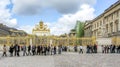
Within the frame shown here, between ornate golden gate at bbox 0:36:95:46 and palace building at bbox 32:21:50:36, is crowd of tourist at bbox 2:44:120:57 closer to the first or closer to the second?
ornate golden gate at bbox 0:36:95:46

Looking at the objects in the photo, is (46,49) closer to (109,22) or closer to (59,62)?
(59,62)

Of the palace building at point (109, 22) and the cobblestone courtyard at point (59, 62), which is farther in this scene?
the palace building at point (109, 22)

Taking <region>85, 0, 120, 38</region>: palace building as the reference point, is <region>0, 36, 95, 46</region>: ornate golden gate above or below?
below

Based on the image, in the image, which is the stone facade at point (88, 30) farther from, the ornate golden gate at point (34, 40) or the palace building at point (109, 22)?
the ornate golden gate at point (34, 40)

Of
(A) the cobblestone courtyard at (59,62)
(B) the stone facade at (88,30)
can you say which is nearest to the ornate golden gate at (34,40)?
(A) the cobblestone courtyard at (59,62)

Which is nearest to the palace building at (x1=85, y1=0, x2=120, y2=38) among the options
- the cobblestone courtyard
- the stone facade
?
the stone facade

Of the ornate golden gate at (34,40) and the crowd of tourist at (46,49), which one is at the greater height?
the ornate golden gate at (34,40)

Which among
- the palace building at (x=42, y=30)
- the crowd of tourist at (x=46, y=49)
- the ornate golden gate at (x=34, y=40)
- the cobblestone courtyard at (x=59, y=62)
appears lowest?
the cobblestone courtyard at (x=59, y=62)

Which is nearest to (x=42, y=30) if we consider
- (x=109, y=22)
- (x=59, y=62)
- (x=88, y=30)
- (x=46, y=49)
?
(x=46, y=49)

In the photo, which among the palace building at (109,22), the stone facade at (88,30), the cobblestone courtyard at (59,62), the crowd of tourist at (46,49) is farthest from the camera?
the stone facade at (88,30)

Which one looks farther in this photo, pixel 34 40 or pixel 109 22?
pixel 109 22

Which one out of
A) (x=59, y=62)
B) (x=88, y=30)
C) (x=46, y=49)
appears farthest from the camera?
(x=88, y=30)

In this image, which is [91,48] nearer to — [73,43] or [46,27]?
[73,43]

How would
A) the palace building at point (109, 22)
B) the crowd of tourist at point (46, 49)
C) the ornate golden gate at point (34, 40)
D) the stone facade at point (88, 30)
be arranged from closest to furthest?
the crowd of tourist at point (46, 49) < the ornate golden gate at point (34, 40) < the palace building at point (109, 22) < the stone facade at point (88, 30)
